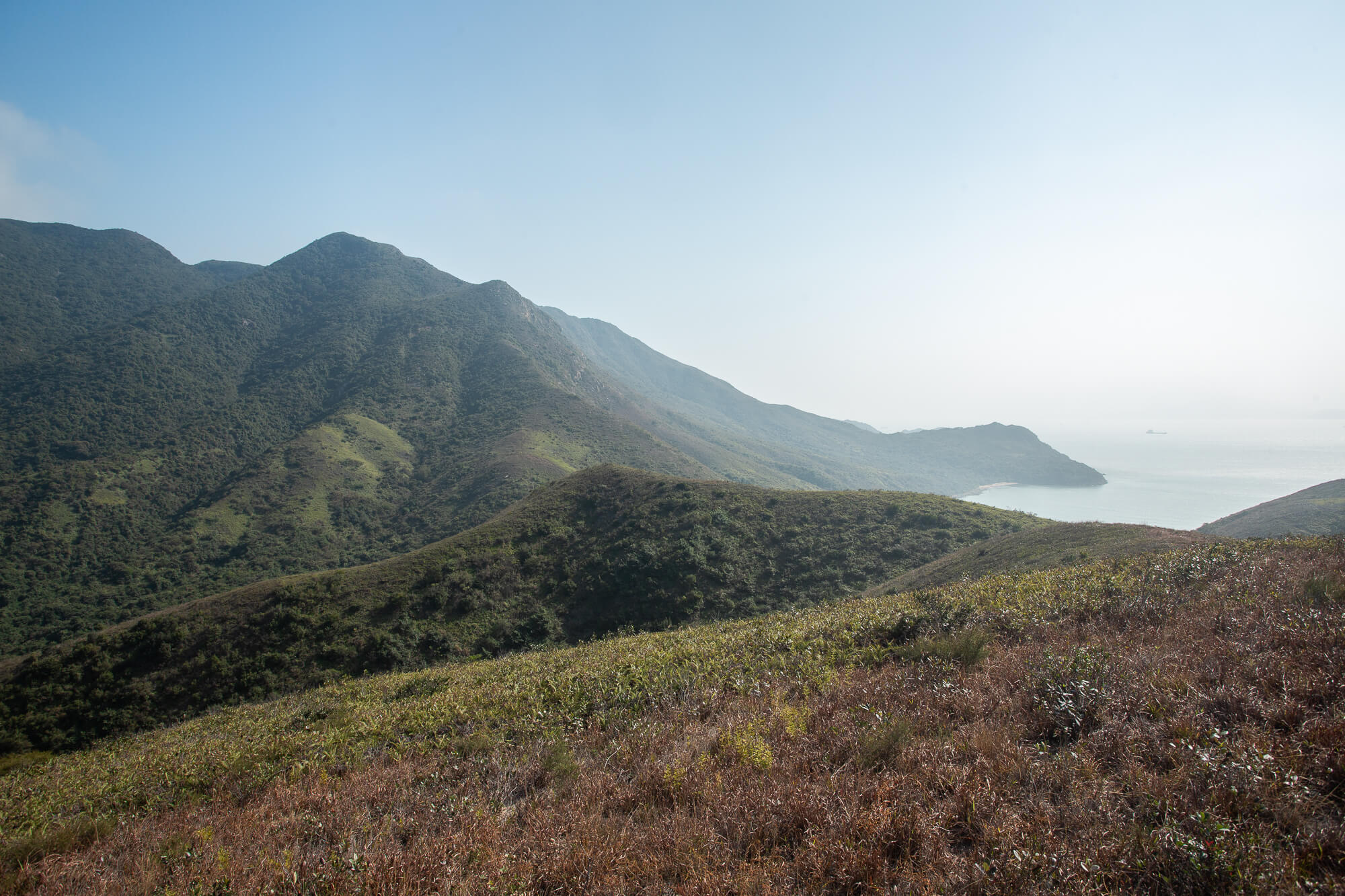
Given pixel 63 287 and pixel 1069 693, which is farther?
pixel 63 287

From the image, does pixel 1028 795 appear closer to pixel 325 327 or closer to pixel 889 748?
pixel 889 748

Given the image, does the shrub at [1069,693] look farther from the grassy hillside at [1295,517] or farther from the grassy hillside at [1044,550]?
the grassy hillside at [1295,517]

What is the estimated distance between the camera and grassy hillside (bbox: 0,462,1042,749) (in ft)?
84.3

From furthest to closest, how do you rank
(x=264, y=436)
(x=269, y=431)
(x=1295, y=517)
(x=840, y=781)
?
(x=269, y=431), (x=264, y=436), (x=1295, y=517), (x=840, y=781)

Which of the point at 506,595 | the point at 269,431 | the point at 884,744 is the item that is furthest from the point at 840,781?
the point at 269,431

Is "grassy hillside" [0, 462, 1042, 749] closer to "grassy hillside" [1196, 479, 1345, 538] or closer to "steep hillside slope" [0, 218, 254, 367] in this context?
"grassy hillside" [1196, 479, 1345, 538]

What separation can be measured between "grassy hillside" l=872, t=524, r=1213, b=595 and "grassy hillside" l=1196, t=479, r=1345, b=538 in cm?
2480

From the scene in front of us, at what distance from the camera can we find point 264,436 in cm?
11612

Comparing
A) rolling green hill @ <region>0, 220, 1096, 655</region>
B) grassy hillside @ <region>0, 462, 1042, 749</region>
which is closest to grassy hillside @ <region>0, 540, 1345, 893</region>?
grassy hillside @ <region>0, 462, 1042, 749</region>

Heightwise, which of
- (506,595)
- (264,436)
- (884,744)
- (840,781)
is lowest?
(506,595)

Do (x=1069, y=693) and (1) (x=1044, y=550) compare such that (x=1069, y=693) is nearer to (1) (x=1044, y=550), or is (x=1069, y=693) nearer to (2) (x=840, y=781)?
(2) (x=840, y=781)

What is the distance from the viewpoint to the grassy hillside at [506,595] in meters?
25.7

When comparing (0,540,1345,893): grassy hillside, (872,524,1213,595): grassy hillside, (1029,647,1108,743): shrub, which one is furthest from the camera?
(872,524,1213,595): grassy hillside

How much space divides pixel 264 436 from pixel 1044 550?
145 meters
